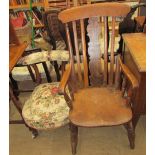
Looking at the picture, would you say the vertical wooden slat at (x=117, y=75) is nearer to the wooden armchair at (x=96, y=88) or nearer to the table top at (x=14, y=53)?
Answer: the wooden armchair at (x=96, y=88)

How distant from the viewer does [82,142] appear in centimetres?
185

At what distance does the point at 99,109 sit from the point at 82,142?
0.48m

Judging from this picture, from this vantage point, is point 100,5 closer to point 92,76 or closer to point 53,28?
point 92,76

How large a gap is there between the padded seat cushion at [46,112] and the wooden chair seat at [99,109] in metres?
0.13

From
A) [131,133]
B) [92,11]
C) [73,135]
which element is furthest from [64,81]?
[131,133]

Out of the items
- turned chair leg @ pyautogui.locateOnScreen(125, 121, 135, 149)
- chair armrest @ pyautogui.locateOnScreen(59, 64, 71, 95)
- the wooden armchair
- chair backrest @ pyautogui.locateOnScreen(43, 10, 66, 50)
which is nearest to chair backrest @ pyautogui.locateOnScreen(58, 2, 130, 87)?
the wooden armchair

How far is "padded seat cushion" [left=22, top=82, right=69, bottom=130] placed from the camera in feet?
5.31

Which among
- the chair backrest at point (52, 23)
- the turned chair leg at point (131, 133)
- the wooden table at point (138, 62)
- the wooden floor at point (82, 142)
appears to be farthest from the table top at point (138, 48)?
the chair backrest at point (52, 23)

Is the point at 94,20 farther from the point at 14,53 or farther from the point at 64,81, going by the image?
the point at 14,53

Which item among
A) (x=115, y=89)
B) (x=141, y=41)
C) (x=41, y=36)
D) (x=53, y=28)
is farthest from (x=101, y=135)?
(x=41, y=36)

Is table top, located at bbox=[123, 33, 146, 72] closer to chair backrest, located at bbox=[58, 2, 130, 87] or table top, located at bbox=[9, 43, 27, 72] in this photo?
chair backrest, located at bbox=[58, 2, 130, 87]

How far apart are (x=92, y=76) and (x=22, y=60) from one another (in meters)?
0.60

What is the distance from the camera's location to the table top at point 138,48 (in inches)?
54.8
